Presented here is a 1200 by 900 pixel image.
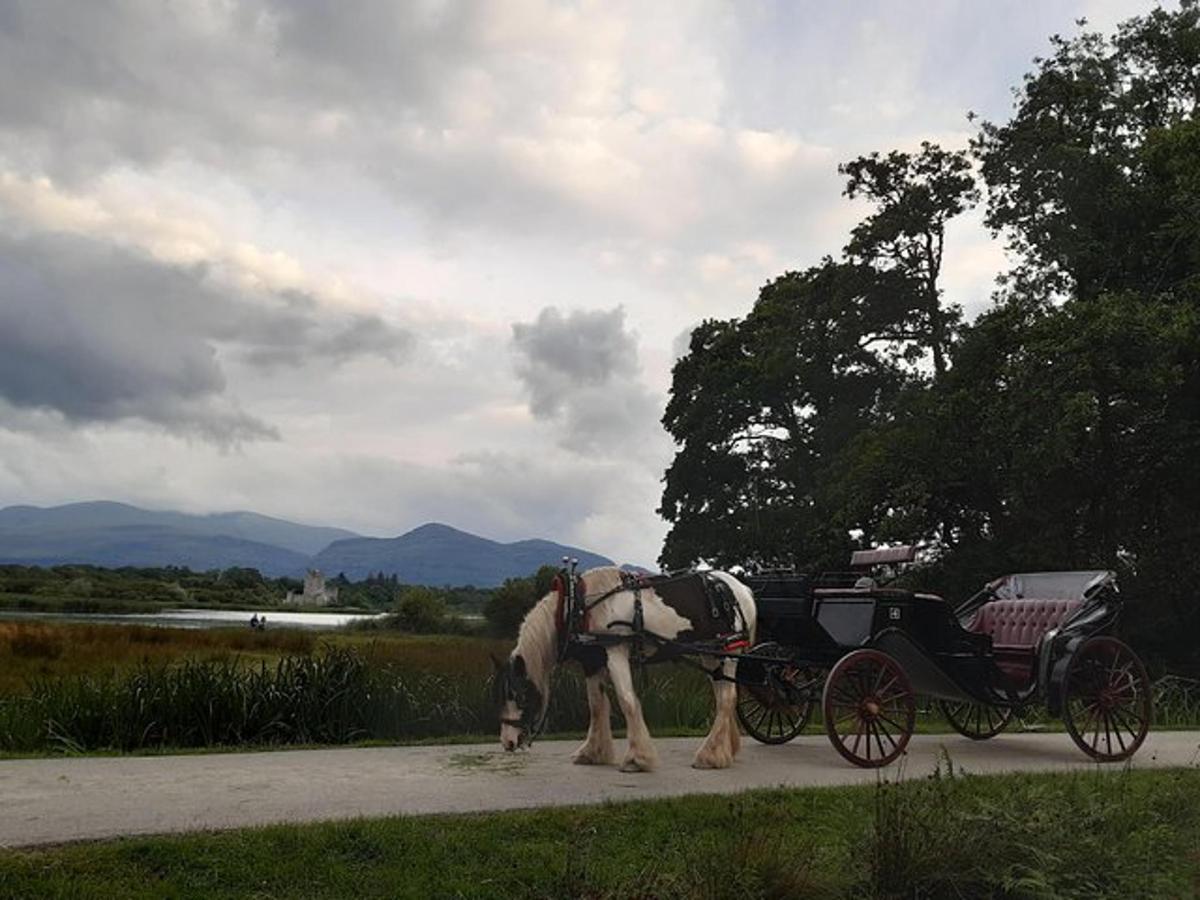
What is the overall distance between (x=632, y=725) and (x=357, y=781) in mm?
2228

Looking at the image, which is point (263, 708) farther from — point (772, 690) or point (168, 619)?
point (168, 619)

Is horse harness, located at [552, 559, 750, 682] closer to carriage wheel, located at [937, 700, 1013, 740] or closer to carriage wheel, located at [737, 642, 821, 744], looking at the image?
carriage wheel, located at [737, 642, 821, 744]

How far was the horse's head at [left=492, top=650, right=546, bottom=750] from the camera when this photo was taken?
8.24 m

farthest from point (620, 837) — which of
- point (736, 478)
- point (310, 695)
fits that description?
point (736, 478)

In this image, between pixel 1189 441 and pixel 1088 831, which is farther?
pixel 1189 441

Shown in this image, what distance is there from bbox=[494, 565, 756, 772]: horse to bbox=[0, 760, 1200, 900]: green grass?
160cm

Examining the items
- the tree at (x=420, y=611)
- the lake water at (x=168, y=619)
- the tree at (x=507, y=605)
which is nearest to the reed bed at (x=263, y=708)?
the tree at (x=507, y=605)

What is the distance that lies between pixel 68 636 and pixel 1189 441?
76.1 ft

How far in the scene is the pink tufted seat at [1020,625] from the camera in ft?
34.2

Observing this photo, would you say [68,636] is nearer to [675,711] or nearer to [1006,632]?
[675,711]

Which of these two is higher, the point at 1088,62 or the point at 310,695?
the point at 1088,62

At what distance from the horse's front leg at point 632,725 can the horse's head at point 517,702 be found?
65 centimetres

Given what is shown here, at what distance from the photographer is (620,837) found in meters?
6.34

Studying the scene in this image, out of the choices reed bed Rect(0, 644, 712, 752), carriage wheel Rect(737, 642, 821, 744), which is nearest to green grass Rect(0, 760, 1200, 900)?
carriage wheel Rect(737, 642, 821, 744)
